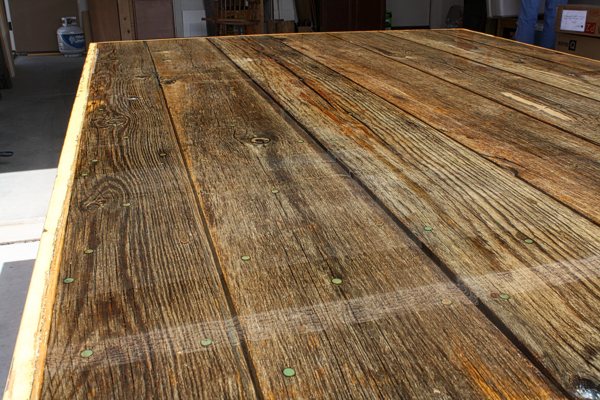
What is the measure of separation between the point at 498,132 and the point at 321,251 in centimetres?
46

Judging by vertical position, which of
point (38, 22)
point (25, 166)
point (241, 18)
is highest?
point (241, 18)

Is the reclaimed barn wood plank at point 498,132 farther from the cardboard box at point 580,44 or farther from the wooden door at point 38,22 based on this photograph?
the wooden door at point 38,22

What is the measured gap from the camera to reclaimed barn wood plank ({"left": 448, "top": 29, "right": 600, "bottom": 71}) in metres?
1.42

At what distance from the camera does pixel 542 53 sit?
1.62 metres

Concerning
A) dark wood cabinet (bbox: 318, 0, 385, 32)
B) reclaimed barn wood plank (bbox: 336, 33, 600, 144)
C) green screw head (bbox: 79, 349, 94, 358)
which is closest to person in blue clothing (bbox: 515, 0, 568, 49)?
reclaimed barn wood plank (bbox: 336, 33, 600, 144)

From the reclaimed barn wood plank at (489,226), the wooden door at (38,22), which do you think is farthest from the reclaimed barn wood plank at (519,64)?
the wooden door at (38,22)

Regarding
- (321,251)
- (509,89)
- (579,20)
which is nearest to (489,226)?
(321,251)

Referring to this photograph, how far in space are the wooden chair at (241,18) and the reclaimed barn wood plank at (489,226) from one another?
4.12 meters

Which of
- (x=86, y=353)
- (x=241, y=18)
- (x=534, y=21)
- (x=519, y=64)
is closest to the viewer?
(x=86, y=353)

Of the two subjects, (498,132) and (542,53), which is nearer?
(498,132)

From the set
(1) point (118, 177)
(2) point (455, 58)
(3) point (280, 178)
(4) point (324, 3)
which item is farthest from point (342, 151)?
(4) point (324, 3)

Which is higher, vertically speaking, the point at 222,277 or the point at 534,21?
the point at 222,277

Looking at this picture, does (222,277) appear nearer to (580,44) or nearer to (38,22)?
(580,44)

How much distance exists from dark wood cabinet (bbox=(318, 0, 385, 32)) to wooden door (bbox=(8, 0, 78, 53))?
281 centimetres
